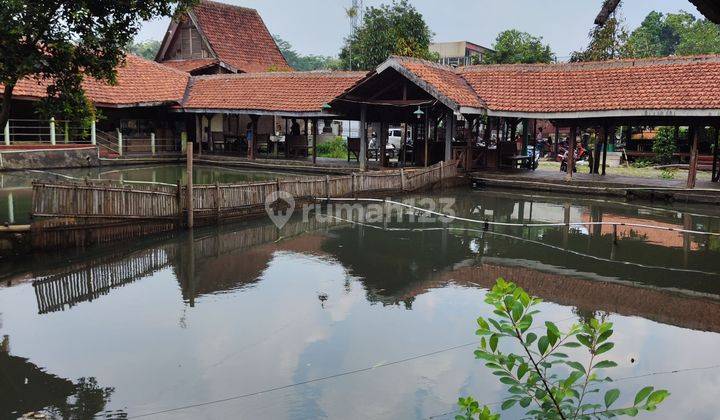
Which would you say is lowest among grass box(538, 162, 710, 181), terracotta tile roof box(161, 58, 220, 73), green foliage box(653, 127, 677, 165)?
grass box(538, 162, 710, 181)

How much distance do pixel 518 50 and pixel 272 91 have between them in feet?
59.1

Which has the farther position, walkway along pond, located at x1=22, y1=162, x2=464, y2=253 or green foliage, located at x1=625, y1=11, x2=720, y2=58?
green foliage, located at x1=625, y1=11, x2=720, y2=58

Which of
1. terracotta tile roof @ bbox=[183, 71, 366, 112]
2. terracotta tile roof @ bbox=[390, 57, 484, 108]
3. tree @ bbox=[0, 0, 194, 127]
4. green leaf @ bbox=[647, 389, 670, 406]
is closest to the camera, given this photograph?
green leaf @ bbox=[647, 389, 670, 406]

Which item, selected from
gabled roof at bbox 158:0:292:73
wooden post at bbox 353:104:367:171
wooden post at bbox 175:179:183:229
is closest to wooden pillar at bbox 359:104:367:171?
wooden post at bbox 353:104:367:171

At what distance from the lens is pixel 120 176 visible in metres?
21.1

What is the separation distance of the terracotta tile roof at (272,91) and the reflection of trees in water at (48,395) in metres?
17.6

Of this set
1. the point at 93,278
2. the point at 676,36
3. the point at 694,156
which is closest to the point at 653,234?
the point at 694,156

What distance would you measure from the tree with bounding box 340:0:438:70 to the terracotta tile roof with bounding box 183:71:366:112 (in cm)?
791

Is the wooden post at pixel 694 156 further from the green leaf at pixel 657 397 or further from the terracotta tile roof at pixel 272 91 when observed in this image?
the green leaf at pixel 657 397

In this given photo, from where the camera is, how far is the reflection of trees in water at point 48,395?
18.1ft

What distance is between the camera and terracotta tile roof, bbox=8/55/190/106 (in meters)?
24.5

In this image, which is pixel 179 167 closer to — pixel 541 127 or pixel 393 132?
pixel 393 132

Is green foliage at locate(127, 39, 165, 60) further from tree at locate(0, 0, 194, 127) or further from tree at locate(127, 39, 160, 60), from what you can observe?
tree at locate(0, 0, 194, 127)

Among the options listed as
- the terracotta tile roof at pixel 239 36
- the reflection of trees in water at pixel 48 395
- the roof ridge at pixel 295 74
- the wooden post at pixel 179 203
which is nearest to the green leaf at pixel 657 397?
the reflection of trees in water at pixel 48 395
